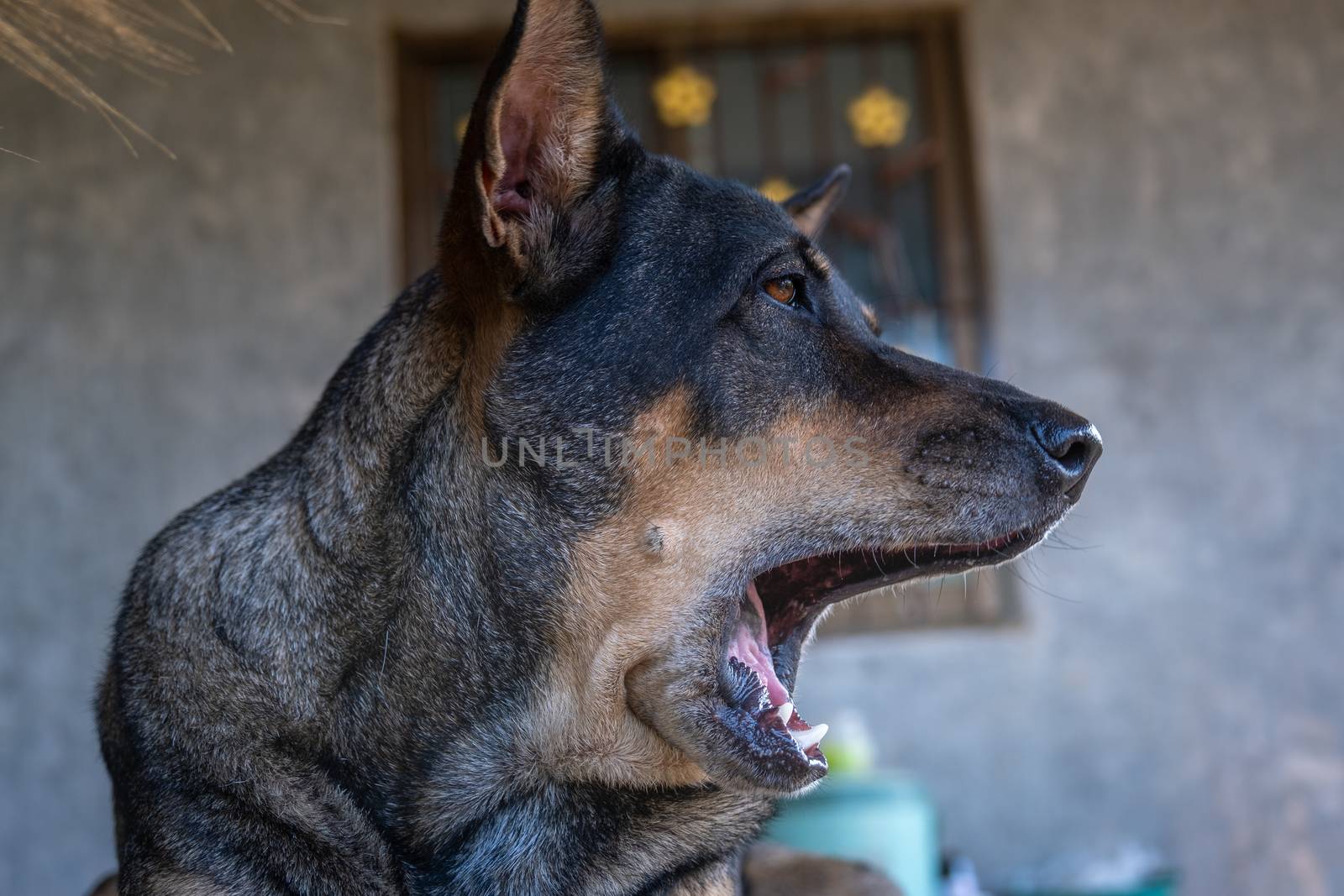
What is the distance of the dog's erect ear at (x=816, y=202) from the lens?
9.85ft

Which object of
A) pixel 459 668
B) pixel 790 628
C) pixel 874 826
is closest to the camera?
pixel 459 668

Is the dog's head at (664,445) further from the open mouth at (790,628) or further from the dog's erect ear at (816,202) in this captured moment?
the dog's erect ear at (816,202)

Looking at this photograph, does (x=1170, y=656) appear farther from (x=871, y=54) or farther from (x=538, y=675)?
(x=538, y=675)

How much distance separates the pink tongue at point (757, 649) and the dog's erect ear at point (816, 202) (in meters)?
0.98

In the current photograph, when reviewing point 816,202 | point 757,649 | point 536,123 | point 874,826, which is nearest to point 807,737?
point 757,649

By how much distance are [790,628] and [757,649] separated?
0.15 meters

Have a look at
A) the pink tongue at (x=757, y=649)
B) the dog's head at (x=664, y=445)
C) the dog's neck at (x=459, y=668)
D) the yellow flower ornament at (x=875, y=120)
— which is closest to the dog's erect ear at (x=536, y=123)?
the dog's head at (x=664, y=445)

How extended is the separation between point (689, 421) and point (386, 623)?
1.90 feet

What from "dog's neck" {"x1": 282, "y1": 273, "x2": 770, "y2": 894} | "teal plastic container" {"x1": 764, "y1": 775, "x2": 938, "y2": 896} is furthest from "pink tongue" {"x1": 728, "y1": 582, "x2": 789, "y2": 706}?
"teal plastic container" {"x1": 764, "y1": 775, "x2": 938, "y2": 896}

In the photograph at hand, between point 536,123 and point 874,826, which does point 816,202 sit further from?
point 874,826

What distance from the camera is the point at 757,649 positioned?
231cm

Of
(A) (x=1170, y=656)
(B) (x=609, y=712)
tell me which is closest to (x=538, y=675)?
(B) (x=609, y=712)

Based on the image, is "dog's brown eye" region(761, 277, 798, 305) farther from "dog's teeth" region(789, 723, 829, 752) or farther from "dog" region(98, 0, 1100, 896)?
"dog's teeth" region(789, 723, 829, 752)

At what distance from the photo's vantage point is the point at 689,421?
7.09 feet
